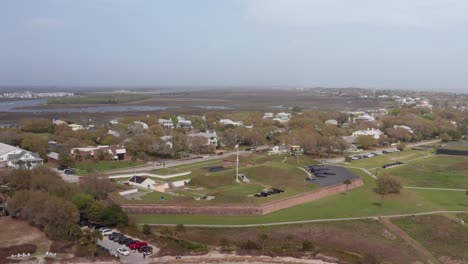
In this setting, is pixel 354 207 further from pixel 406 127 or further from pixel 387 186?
pixel 406 127

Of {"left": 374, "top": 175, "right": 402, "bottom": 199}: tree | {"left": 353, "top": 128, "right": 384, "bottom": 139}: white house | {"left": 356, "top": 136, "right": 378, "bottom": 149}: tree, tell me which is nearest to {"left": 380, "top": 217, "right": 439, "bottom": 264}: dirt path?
{"left": 374, "top": 175, "right": 402, "bottom": 199}: tree

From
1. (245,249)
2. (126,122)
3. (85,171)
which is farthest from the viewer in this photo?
(126,122)

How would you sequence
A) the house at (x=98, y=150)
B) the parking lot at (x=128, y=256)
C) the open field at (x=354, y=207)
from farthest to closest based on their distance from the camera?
the house at (x=98, y=150) < the open field at (x=354, y=207) < the parking lot at (x=128, y=256)

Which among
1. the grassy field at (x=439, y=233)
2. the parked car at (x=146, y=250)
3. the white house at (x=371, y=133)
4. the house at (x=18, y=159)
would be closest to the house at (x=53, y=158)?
the house at (x=18, y=159)

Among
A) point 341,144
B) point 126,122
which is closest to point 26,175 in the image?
point 341,144

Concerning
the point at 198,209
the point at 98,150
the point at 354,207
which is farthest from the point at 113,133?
the point at 354,207

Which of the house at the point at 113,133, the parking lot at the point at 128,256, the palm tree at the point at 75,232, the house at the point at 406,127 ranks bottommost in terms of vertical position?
the parking lot at the point at 128,256

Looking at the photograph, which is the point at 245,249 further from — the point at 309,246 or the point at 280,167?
the point at 280,167

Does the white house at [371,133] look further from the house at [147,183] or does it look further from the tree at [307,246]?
the tree at [307,246]
